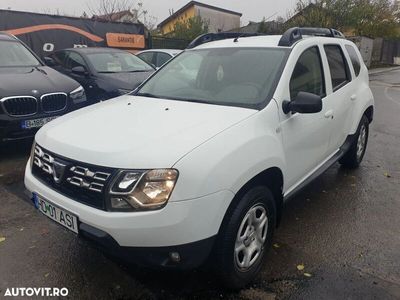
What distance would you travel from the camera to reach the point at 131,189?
2244 mm

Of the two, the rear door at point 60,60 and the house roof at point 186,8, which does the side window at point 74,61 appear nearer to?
the rear door at point 60,60

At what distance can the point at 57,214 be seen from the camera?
2617 mm

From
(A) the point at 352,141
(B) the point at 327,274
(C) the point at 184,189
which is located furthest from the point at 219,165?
(A) the point at 352,141

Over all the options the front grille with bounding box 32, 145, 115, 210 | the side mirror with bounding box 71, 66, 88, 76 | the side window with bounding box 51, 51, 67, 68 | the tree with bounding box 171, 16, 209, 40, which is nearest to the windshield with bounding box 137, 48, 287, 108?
the front grille with bounding box 32, 145, 115, 210

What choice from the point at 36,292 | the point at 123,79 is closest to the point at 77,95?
the point at 123,79

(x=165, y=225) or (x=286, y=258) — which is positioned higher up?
(x=165, y=225)

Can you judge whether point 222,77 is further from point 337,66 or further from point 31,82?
point 31,82

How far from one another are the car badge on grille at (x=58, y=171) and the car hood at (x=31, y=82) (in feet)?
10.6

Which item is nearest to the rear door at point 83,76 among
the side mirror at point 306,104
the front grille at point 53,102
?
the front grille at point 53,102

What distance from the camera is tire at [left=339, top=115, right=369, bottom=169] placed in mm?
5043

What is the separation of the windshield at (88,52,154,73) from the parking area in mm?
4040

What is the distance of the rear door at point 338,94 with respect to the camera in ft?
13.1

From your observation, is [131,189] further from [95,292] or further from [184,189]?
[95,292]

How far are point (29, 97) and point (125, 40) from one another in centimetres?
1069
